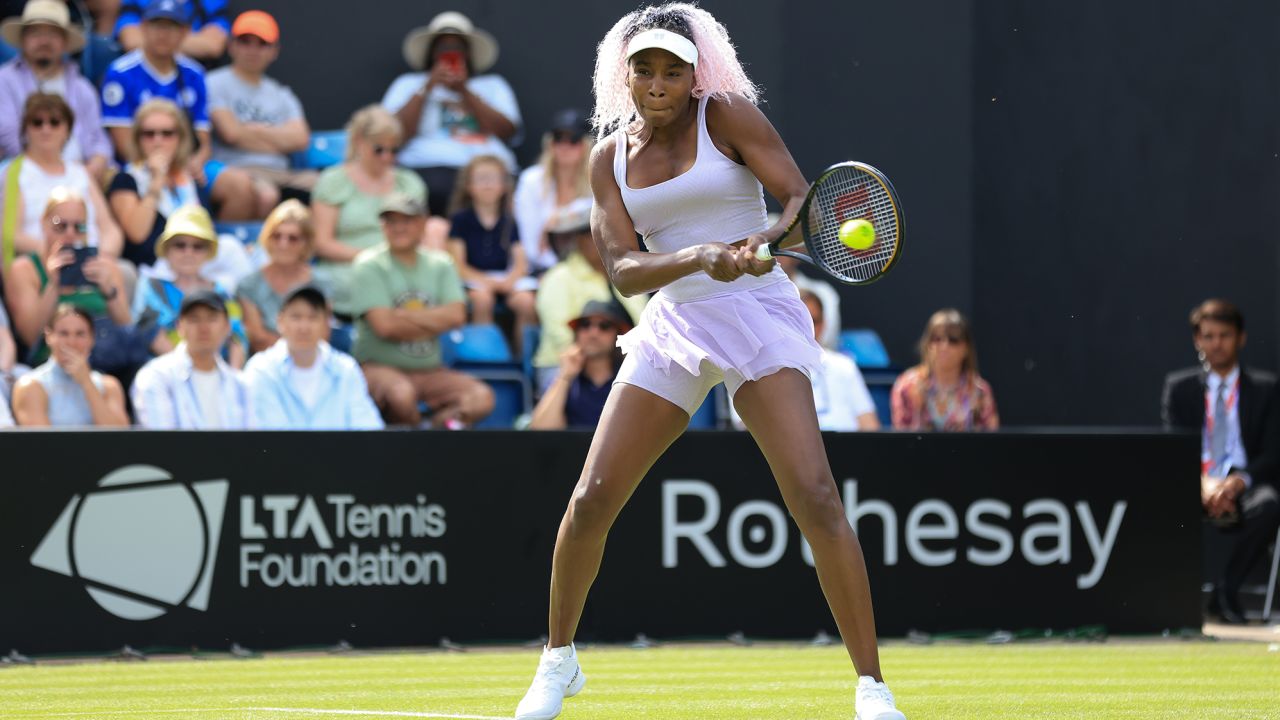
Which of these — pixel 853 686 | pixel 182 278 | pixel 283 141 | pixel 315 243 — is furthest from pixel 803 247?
pixel 283 141

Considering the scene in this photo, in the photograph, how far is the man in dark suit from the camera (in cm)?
916

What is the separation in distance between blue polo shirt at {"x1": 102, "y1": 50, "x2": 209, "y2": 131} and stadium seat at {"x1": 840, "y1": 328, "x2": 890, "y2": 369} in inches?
162

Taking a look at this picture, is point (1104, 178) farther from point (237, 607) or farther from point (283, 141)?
point (237, 607)

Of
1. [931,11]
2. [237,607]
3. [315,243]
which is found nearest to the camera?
[237,607]

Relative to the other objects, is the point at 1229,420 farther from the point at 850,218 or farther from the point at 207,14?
the point at 207,14

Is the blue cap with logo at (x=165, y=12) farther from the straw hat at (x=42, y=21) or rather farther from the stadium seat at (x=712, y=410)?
the stadium seat at (x=712, y=410)

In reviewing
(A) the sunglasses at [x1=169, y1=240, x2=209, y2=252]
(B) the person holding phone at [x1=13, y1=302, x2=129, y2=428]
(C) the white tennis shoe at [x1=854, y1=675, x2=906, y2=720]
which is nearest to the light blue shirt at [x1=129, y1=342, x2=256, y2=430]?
(B) the person holding phone at [x1=13, y1=302, x2=129, y2=428]

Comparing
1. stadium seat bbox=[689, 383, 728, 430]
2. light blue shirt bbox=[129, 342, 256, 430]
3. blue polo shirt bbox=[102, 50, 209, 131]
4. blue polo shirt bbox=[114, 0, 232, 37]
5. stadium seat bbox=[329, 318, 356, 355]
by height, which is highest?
blue polo shirt bbox=[114, 0, 232, 37]

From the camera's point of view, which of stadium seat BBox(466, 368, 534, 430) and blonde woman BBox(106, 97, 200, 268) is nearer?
blonde woman BBox(106, 97, 200, 268)

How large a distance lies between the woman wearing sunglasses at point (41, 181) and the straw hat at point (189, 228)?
1.23ft

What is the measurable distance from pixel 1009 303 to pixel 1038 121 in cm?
115

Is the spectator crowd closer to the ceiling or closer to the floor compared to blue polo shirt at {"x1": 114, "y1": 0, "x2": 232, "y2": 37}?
closer to the floor

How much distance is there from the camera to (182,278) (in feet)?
29.8

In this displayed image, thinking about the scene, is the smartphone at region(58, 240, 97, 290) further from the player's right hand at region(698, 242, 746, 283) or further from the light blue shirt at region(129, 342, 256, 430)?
the player's right hand at region(698, 242, 746, 283)
